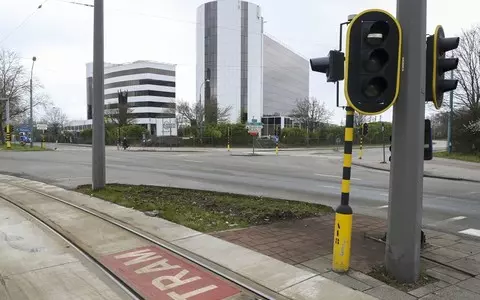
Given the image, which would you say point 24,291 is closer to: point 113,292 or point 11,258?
point 113,292

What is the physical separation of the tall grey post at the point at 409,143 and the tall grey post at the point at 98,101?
9187 mm

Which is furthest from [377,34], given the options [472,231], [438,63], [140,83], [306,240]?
[140,83]

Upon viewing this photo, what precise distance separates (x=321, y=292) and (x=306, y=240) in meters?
2.11

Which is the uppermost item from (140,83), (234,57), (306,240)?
(234,57)

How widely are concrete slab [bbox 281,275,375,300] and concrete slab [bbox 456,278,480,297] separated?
4.03 ft

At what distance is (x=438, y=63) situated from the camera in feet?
17.1

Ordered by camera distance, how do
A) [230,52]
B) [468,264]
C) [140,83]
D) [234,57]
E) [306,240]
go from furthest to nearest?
[140,83]
[234,57]
[230,52]
[306,240]
[468,264]

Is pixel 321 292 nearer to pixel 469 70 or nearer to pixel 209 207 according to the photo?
pixel 209 207

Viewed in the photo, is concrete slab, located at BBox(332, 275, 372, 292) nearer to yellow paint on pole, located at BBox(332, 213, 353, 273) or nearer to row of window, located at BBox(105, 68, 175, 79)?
yellow paint on pole, located at BBox(332, 213, 353, 273)

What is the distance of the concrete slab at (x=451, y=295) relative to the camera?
4574mm

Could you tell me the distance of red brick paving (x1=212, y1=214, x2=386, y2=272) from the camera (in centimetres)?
589

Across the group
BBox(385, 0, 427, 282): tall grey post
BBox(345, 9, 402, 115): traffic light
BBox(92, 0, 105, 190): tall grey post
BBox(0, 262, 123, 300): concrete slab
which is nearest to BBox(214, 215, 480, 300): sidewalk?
BBox(385, 0, 427, 282): tall grey post

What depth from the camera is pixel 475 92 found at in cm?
3706

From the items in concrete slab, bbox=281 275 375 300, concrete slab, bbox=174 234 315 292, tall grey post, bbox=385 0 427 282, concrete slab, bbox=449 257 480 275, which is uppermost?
tall grey post, bbox=385 0 427 282
